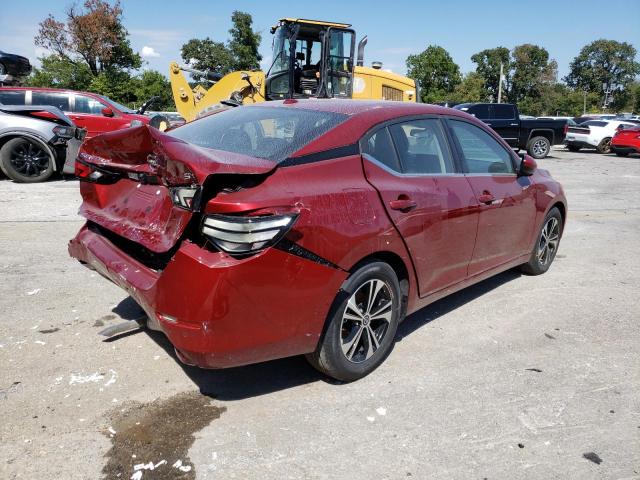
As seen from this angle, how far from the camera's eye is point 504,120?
61.3 ft

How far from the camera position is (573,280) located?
537 cm

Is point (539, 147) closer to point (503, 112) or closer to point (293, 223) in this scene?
point (503, 112)

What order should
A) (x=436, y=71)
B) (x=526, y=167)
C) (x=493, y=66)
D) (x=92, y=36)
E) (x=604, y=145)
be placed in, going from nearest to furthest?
(x=526, y=167), (x=604, y=145), (x=92, y=36), (x=436, y=71), (x=493, y=66)

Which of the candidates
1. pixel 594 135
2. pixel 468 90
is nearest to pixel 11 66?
pixel 594 135

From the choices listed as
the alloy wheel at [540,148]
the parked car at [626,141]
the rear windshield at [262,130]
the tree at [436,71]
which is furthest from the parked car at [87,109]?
the tree at [436,71]

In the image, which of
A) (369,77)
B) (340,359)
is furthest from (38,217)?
(369,77)

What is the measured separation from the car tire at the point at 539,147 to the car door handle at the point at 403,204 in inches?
705

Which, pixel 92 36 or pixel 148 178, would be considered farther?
pixel 92 36

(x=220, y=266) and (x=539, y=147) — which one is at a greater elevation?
(x=539, y=147)

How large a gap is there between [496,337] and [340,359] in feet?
4.91

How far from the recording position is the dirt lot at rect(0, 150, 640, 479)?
2469mm

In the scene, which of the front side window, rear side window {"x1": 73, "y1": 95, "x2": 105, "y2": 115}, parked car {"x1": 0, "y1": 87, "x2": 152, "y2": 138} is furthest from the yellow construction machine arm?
the front side window

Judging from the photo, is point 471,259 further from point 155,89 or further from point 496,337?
point 155,89

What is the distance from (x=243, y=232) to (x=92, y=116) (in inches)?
459
